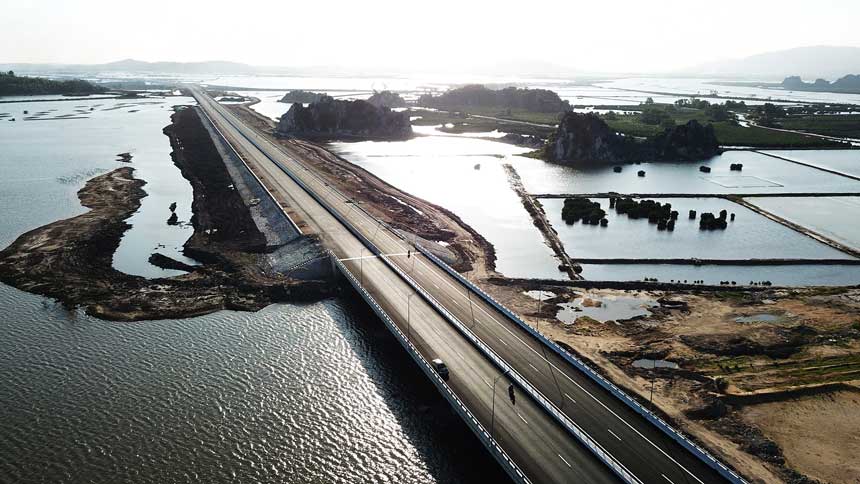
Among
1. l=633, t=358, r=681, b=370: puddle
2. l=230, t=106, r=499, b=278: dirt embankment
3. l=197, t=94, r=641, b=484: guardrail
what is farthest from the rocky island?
l=633, t=358, r=681, b=370: puddle

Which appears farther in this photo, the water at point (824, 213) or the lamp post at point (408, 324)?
the water at point (824, 213)

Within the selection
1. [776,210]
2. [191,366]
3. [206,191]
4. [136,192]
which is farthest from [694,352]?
[136,192]

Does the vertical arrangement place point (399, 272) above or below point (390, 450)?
above

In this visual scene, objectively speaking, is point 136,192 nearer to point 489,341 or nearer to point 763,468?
point 489,341

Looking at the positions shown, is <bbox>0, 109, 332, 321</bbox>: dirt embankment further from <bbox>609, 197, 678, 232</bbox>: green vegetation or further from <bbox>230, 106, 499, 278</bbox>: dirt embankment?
<bbox>609, 197, 678, 232</bbox>: green vegetation

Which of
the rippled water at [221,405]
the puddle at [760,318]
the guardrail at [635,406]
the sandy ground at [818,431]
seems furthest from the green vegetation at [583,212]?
the sandy ground at [818,431]

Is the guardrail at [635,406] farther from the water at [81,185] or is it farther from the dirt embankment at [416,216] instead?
the water at [81,185]
